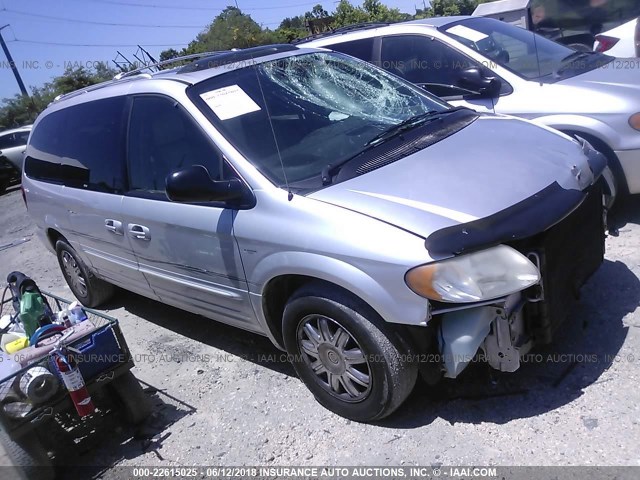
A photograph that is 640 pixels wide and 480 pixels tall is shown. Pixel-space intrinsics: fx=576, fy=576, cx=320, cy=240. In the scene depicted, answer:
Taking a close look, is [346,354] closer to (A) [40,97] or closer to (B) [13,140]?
(B) [13,140]

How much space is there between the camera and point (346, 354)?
2.84 metres

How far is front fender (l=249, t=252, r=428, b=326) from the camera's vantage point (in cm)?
247

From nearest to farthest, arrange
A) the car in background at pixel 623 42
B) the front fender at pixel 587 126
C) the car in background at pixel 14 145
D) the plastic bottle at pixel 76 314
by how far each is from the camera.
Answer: the plastic bottle at pixel 76 314, the front fender at pixel 587 126, the car in background at pixel 623 42, the car in background at pixel 14 145

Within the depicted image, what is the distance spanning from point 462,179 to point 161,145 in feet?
6.31

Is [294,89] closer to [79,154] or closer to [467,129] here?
[467,129]

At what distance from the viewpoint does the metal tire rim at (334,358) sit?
2.83m

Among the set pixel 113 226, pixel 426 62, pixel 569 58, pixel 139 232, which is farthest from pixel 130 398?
pixel 569 58

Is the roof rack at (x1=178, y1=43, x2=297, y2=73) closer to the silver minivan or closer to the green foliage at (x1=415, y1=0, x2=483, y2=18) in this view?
the silver minivan

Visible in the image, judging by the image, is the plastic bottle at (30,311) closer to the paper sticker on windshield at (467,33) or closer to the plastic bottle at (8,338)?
the plastic bottle at (8,338)

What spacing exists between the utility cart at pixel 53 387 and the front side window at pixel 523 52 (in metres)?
3.81

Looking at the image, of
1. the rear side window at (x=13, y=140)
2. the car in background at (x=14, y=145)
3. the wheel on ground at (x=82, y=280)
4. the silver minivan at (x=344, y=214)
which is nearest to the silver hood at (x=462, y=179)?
the silver minivan at (x=344, y=214)

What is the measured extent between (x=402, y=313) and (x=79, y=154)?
3.06m

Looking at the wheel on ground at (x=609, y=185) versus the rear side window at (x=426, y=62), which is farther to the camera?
the rear side window at (x=426, y=62)

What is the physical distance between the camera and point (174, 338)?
14.7ft
